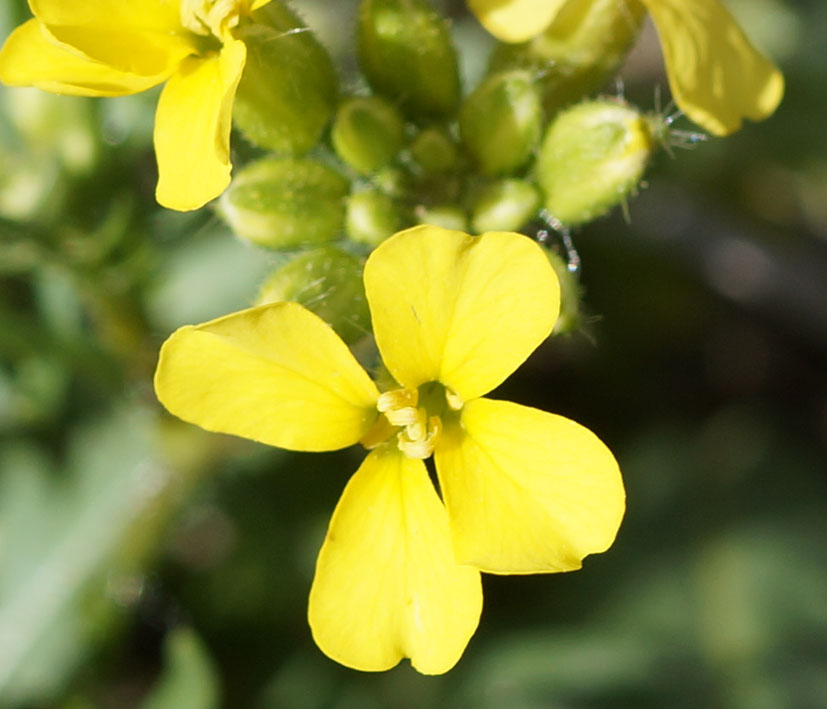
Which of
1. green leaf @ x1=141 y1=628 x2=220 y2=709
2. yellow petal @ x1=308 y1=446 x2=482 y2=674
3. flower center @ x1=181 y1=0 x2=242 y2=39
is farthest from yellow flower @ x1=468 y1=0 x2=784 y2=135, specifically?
green leaf @ x1=141 y1=628 x2=220 y2=709

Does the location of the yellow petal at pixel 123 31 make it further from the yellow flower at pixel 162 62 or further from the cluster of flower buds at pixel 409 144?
the cluster of flower buds at pixel 409 144

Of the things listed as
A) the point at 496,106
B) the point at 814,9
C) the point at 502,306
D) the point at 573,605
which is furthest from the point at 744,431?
the point at 502,306

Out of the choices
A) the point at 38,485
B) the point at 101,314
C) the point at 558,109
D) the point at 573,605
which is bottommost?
the point at 573,605

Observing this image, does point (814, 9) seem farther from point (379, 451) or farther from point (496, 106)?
point (379, 451)

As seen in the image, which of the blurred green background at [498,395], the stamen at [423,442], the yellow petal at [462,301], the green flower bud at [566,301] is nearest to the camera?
the yellow petal at [462,301]

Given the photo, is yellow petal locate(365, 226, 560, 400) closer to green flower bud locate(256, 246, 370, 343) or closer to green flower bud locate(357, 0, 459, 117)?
green flower bud locate(256, 246, 370, 343)

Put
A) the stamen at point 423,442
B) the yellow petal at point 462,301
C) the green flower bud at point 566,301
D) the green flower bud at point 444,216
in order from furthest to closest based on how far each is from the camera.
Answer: the green flower bud at point 444,216
the green flower bud at point 566,301
the stamen at point 423,442
the yellow petal at point 462,301

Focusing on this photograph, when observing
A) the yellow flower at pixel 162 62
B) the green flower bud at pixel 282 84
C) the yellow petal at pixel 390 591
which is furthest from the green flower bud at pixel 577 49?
the yellow petal at pixel 390 591
